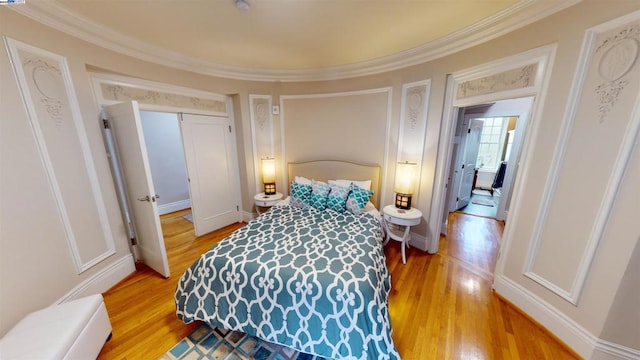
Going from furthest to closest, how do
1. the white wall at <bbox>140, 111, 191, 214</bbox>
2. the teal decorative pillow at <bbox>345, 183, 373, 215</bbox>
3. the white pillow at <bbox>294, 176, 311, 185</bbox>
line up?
1. the white wall at <bbox>140, 111, 191, 214</bbox>
2. the white pillow at <bbox>294, 176, 311, 185</bbox>
3. the teal decorative pillow at <bbox>345, 183, 373, 215</bbox>

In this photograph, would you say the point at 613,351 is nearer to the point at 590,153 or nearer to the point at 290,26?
the point at 590,153

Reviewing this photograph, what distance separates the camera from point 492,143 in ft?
19.9

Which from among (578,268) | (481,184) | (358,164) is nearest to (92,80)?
(358,164)

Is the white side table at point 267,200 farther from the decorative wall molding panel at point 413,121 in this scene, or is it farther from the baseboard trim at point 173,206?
the baseboard trim at point 173,206

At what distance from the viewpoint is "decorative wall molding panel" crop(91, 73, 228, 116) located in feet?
6.86

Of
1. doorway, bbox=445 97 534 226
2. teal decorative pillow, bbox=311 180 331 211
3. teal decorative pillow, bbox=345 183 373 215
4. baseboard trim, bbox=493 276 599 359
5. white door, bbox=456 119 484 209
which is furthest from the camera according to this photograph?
white door, bbox=456 119 484 209

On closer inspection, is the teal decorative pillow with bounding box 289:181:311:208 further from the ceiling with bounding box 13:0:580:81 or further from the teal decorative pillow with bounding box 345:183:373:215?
the ceiling with bounding box 13:0:580:81

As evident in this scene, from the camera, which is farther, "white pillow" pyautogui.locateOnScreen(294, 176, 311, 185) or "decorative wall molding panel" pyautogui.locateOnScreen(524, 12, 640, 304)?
"white pillow" pyautogui.locateOnScreen(294, 176, 311, 185)

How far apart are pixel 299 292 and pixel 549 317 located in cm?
207

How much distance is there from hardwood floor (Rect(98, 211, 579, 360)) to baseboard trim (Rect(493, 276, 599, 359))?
0.06 m

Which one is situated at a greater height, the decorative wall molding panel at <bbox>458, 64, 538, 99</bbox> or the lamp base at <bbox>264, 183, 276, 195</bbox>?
the decorative wall molding panel at <bbox>458, 64, 538, 99</bbox>

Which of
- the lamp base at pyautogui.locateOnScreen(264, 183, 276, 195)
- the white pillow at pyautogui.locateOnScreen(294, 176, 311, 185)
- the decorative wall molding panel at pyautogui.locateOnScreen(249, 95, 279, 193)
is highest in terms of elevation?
the decorative wall molding panel at pyautogui.locateOnScreen(249, 95, 279, 193)

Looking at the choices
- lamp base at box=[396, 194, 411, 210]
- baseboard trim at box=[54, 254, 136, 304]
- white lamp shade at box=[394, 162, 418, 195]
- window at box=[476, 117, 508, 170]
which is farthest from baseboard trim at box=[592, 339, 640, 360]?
window at box=[476, 117, 508, 170]

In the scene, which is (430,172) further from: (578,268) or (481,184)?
(481,184)
